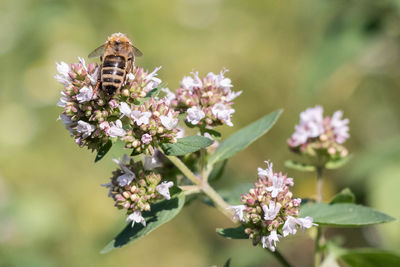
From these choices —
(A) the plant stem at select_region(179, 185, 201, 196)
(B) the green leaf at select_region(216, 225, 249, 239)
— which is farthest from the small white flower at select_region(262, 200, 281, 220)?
(A) the plant stem at select_region(179, 185, 201, 196)

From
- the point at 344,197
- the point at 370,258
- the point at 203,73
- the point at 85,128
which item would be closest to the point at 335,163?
the point at 344,197

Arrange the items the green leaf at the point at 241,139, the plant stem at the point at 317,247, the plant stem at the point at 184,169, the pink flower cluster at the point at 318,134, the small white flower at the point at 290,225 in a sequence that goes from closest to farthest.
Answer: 1. the small white flower at the point at 290,225
2. the plant stem at the point at 184,169
3. the green leaf at the point at 241,139
4. the plant stem at the point at 317,247
5. the pink flower cluster at the point at 318,134

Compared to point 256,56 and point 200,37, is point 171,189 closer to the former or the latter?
point 256,56

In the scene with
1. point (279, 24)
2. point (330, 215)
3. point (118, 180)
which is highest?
point (279, 24)

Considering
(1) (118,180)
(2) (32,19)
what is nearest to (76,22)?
(2) (32,19)

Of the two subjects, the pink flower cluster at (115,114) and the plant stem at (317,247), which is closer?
the pink flower cluster at (115,114)

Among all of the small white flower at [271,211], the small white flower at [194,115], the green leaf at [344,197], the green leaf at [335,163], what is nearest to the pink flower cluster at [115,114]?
the small white flower at [194,115]

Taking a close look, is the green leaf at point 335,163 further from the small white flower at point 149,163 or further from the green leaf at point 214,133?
the small white flower at point 149,163
